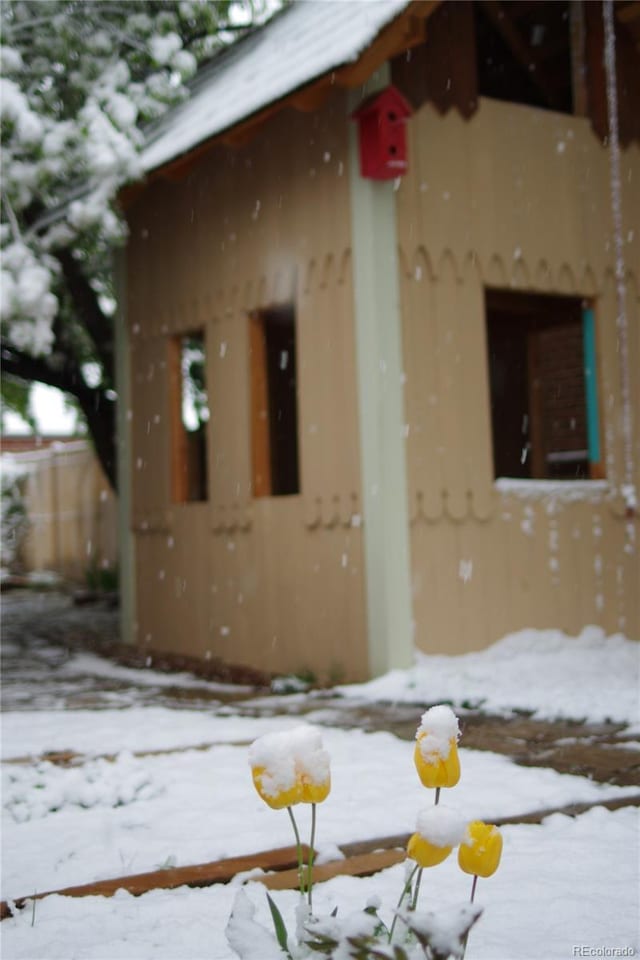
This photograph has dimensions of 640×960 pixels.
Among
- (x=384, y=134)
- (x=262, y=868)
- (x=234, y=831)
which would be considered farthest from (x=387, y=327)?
(x=262, y=868)

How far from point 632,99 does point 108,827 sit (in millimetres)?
6785

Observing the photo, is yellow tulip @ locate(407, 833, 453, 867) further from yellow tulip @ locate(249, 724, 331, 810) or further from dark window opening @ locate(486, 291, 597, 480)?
dark window opening @ locate(486, 291, 597, 480)

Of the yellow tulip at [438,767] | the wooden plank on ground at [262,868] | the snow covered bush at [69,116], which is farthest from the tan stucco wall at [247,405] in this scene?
the yellow tulip at [438,767]

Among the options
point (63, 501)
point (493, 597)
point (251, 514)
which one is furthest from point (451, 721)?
point (63, 501)

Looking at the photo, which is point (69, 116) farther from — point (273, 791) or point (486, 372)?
point (273, 791)

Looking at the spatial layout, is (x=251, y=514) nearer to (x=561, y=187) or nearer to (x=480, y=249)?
(x=480, y=249)

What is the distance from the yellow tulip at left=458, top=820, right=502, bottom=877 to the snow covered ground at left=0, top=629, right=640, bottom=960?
70 centimetres

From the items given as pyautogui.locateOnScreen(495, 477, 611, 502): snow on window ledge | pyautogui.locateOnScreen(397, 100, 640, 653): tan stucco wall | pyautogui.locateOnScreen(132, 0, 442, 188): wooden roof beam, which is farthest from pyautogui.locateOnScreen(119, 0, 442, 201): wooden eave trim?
pyautogui.locateOnScreen(495, 477, 611, 502): snow on window ledge

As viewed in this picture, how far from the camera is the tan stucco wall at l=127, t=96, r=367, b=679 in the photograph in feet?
22.6

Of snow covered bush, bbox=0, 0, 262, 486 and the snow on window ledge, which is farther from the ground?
snow covered bush, bbox=0, 0, 262, 486

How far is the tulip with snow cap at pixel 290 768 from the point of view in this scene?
5.24ft

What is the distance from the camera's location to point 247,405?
7.79m

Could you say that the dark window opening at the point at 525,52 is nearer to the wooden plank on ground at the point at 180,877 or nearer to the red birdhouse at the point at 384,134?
the red birdhouse at the point at 384,134

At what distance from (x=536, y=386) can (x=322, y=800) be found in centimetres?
859
